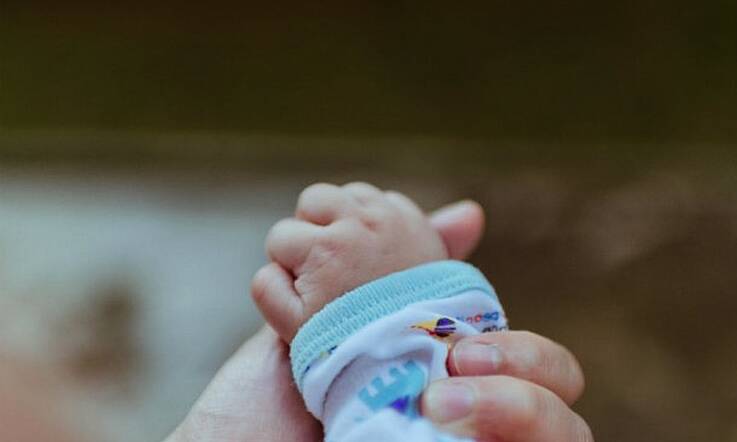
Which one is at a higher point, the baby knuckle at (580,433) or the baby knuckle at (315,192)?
the baby knuckle at (315,192)

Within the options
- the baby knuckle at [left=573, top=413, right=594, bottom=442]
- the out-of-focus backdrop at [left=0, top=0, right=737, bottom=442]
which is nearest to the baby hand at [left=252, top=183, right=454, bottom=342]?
the baby knuckle at [left=573, top=413, right=594, bottom=442]

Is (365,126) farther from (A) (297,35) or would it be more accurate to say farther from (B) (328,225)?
(B) (328,225)

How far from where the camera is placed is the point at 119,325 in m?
0.88

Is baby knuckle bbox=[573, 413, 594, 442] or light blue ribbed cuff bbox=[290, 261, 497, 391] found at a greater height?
light blue ribbed cuff bbox=[290, 261, 497, 391]

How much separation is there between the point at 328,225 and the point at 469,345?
11cm

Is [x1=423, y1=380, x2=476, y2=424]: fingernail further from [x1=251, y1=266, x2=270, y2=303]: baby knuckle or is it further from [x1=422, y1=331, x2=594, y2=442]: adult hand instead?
[x1=251, y1=266, x2=270, y2=303]: baby knuckle

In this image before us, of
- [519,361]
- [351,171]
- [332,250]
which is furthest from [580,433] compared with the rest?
Answer: [351,171]

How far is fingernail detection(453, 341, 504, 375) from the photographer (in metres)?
0.48

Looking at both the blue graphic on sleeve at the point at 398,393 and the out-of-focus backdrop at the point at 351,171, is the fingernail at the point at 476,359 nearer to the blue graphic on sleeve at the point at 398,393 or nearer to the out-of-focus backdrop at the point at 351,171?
the blue graphic on sleeve at the point at 398,393

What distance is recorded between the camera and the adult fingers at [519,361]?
0.48 metres

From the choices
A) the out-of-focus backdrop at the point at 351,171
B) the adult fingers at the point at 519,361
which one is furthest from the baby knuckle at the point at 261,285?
the out-of-focus backdrop at the point at 351,171

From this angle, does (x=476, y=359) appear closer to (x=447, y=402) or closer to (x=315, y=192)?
(x=447, y=402)

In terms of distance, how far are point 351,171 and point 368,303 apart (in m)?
0.51

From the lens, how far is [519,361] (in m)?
0.50
